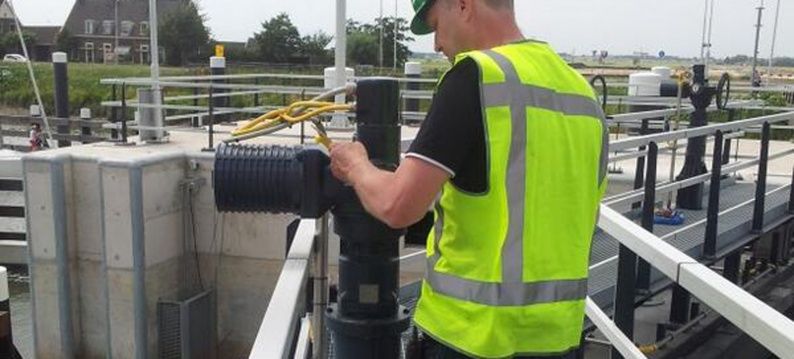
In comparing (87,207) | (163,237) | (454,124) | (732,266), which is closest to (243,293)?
(163,237)

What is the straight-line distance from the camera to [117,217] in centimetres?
737

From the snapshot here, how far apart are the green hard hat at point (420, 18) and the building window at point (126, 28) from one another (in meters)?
70.6

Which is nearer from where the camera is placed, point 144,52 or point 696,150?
point 696,150

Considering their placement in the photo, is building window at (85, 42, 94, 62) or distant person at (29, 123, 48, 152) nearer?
distant person at (29, 123, 48, 152)

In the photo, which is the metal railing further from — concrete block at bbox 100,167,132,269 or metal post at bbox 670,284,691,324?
concrete block at bbox 100,167,132,269

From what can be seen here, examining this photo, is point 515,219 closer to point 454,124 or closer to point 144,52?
point 454,124

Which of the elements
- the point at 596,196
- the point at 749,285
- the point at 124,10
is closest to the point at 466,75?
the point at 596,196

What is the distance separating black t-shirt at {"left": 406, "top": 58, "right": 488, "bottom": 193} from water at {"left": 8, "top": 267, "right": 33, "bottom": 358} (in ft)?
28.6

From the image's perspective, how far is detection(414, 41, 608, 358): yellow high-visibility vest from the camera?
1.59m

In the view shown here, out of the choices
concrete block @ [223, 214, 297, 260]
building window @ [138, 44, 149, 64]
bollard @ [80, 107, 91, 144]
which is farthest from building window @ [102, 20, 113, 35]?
concrete block @ [223, 214, 297, 260]

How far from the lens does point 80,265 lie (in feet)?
25.6

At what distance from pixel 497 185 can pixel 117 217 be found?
6.42m

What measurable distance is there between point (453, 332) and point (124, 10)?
74590 millimetres

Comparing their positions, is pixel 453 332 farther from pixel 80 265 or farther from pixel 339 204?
pixel 80 265
